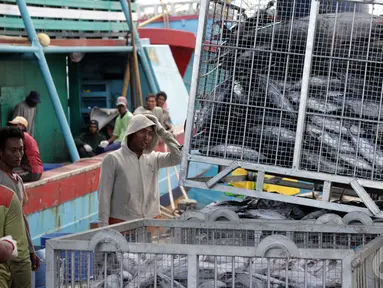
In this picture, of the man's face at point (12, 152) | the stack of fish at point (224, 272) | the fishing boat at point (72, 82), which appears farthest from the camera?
the fishing boat at point (72, 82)

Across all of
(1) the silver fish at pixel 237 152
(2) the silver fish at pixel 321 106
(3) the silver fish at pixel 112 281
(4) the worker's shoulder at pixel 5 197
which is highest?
(2) the silver fish at pixel 321 106

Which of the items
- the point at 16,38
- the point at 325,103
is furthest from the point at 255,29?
the point at 16,38

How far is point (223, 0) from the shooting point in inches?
267

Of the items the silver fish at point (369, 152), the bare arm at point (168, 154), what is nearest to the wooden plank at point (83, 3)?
the bare arm at point (168, 154)

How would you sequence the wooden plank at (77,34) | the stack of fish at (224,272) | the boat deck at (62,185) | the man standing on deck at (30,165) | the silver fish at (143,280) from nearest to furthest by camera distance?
the stack of fish at (224,272) → the silver fish at (143,280) → the man standing on deck at (30,165) → the boat deck at (62,185) → the wooden plank at (77,34)

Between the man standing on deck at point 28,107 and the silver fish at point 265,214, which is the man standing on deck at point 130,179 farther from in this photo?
the man standing on deck at point 28,107

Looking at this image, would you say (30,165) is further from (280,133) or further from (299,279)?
(299,279)

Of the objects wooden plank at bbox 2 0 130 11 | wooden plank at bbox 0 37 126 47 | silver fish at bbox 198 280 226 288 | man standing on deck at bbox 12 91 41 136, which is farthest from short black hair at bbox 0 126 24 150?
wooden plank at bbox 2 0 130 11

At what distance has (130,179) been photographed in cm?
752

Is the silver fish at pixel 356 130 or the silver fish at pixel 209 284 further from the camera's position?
the silver fish at pixel 356 130

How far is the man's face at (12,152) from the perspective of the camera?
6293mm

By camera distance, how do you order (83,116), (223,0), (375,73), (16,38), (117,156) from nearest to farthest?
(375,73) < (223,0) < (117,156) < (16,38) < (83,116)

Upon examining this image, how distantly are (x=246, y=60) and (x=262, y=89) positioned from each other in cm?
24

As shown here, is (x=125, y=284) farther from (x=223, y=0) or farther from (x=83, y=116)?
(x=83, y=116)
